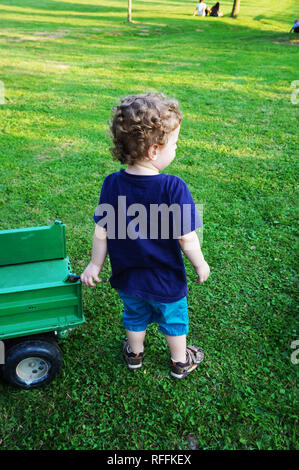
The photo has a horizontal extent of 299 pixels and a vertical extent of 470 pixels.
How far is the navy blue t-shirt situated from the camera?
5.27 ft

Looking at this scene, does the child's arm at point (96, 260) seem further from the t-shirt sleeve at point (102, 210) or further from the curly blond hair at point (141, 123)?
the curly blond hair at point (141, 123)

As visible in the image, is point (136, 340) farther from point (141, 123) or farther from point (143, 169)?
point (141, 123)

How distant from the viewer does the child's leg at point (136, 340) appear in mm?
2116

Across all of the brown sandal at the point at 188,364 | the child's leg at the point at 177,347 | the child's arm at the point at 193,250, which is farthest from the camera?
the brown sandal at the point at 188,364

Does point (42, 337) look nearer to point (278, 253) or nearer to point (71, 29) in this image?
point (278, 253)

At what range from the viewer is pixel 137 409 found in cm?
203

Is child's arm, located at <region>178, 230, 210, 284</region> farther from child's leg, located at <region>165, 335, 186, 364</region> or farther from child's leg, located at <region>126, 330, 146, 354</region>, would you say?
child's leg, located at <region>126, 330, 146, 354</region>

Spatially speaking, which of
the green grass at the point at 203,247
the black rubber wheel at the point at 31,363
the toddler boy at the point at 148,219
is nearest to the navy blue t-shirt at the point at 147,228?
the toddler boy at the point at 148,219

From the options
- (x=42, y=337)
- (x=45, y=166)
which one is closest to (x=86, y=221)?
(x=45, y=166)

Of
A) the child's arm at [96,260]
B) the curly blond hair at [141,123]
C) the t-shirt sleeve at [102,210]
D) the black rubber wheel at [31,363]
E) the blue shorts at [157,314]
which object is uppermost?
the curly blond hair at [141,123]

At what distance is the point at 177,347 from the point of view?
2107 mm

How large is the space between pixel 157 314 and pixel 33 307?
0.64 metres

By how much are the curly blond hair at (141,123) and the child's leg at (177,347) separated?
1.01 meters
